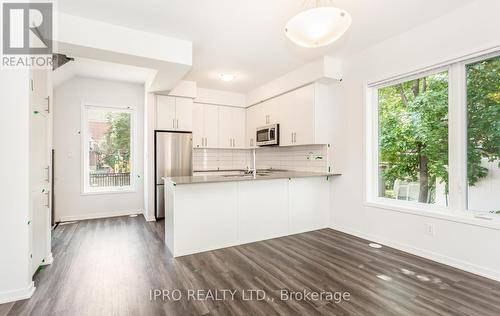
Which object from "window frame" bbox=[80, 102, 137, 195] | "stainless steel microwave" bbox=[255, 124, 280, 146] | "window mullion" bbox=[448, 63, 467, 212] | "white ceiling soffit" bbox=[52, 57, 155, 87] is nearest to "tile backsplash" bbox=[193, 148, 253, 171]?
"stainless steel microwave" bbox=[255, 124, 280, 146]

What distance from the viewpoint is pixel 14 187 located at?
2.09 metres

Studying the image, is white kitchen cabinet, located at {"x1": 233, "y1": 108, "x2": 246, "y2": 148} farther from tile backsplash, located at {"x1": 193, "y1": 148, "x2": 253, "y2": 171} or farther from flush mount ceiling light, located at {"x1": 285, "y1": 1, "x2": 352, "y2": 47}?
flush mount ceiling light, located at {"x1": 285, "y1": 1, "x2": 352, "y2": 47}

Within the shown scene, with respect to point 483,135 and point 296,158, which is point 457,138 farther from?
point 296,158

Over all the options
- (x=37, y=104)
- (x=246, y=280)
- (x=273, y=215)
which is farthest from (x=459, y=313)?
(x=37, y=104)

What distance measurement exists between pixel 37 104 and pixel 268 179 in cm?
281

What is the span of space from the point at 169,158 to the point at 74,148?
1.86 m

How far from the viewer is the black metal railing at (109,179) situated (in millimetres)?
4984

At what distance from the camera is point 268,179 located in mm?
3545

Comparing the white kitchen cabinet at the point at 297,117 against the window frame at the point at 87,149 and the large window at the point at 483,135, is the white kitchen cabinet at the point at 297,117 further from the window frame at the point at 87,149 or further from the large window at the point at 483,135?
the window frame at the point at 87,149

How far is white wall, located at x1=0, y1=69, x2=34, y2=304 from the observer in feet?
6.72

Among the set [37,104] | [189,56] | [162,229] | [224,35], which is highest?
[224,35]

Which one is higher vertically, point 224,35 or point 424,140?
point 224,35

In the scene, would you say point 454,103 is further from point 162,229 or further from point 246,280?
point 162,229

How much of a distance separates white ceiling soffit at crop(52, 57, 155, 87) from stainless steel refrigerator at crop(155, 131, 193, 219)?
1164 millimetres
